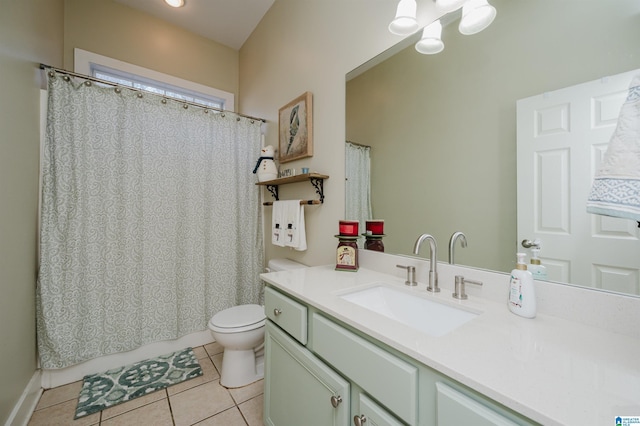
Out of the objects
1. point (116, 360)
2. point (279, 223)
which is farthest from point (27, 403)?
point (279, 223)

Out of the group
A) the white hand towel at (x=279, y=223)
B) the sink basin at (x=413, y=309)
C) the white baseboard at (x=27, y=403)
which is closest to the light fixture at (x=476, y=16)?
the sink basin at (x=413, y=309)

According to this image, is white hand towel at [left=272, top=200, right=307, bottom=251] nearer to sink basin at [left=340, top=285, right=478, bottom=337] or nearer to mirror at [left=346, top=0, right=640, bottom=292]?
mirror at [left=346, top=0, right=640, bottom=292]

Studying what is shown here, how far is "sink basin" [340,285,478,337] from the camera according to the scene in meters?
0.90

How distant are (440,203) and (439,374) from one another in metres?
0.75

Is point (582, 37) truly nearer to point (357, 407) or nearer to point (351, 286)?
point (351, 286)

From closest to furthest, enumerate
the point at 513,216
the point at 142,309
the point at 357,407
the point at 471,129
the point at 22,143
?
the point at 357,407 → the point at 513,216 → the point at 471,129 → the point at 22,143 → the point at 142,309

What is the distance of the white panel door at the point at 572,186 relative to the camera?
695mm

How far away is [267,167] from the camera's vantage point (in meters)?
2.15

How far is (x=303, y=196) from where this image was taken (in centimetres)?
191

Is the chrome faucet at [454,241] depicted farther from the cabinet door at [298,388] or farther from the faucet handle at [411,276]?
the cabinet door at [298,388]

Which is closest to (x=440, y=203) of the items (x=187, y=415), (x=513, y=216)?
(x=513, y=216)

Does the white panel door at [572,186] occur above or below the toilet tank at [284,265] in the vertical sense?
above

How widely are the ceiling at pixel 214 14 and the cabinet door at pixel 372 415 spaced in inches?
115

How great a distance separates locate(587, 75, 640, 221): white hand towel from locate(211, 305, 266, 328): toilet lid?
5.47 ft
